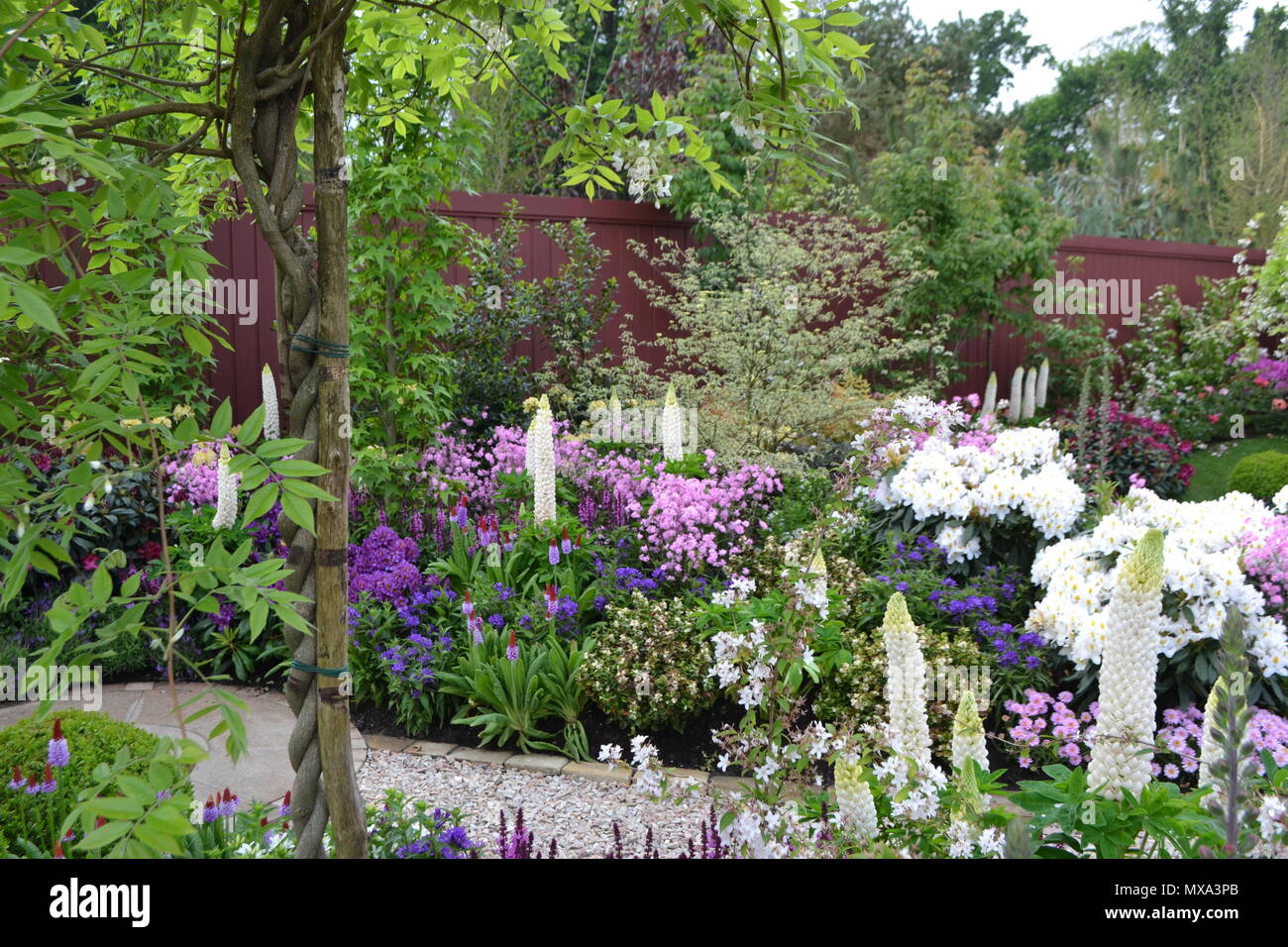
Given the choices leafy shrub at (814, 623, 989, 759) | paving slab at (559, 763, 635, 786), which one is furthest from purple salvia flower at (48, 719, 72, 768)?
leafy shrub at (814, 623, 989, 759)

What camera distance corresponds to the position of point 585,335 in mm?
7773

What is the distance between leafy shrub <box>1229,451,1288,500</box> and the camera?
24.0 ft

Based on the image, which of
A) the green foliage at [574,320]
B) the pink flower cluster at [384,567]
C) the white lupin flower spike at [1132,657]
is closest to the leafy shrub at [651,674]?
the pink flower cluster at [384,567]

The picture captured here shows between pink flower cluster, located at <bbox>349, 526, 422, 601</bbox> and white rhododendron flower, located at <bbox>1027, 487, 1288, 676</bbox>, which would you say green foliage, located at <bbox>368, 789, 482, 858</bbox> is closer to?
pink flower cluster, located at <bbox>349, 526, 422, 601</bbox>

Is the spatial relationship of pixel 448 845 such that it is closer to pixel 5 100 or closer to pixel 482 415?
pixel 5 100

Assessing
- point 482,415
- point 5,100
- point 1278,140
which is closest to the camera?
point 5,100

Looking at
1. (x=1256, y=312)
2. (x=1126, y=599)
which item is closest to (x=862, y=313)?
(x=1256, y=312)

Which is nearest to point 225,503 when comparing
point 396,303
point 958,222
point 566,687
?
point 396,303

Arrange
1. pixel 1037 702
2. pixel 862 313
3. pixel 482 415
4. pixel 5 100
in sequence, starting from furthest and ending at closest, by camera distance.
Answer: pixel 862 313
pixel 482 415
pixel 1037 702
pixel 5 100

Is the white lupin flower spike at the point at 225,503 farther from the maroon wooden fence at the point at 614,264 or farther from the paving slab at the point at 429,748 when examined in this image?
the paving slab at the point at 429,748

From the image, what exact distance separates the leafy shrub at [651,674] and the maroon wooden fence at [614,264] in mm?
3464

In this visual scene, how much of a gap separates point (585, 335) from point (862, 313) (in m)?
3.39

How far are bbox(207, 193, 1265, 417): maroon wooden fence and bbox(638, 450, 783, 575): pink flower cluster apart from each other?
301 centimetres
